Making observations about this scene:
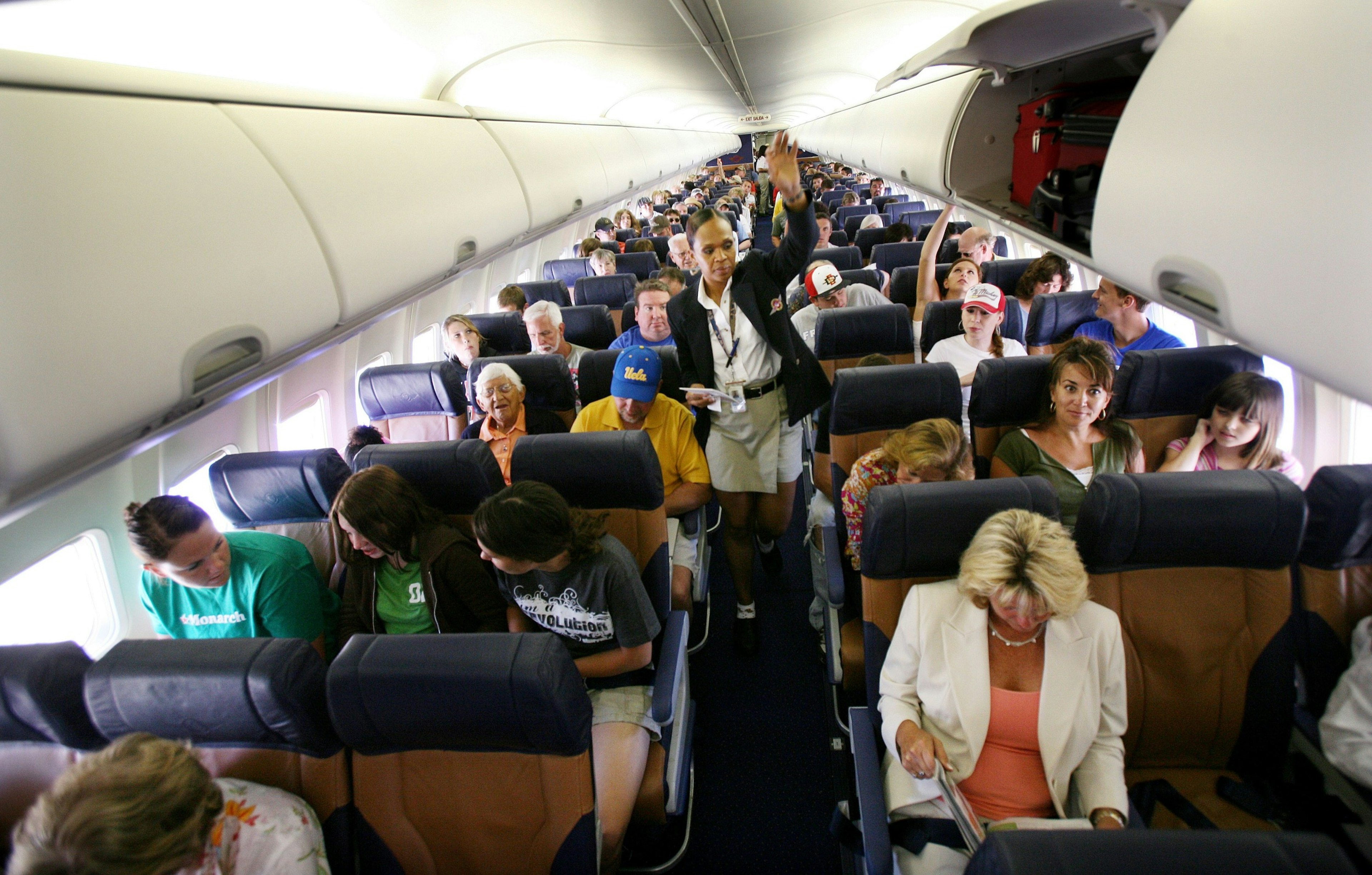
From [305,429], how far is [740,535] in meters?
3.26

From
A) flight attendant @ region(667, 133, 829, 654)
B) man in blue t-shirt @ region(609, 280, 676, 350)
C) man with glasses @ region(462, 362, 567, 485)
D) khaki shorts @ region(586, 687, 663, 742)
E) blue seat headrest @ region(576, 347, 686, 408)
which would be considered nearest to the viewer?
khaki shorts @ region(586, 687, 663, 742)

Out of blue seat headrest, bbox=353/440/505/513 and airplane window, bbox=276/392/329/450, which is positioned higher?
blue seat headrest, bbox=353/440/505/513

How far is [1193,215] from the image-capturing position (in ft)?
4.03

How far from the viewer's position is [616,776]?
7.29ft

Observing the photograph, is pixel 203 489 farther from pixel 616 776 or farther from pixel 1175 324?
pixel 1175 324

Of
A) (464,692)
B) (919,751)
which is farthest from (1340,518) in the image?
→ (464,692)

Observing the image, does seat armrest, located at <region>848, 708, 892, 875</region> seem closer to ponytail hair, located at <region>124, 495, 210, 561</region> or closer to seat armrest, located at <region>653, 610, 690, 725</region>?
seat armrest, located at <region>653, 610, 690, 725</region>

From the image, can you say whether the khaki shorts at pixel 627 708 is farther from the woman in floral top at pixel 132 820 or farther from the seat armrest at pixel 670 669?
the woman in floral top at pixel 132 820

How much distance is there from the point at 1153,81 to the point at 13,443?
7.24 ft

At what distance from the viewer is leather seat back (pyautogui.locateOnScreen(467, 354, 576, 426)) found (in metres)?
3.92

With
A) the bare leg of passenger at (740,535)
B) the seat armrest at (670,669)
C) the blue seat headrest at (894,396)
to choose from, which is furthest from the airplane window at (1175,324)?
the seat armrest at (670,669)

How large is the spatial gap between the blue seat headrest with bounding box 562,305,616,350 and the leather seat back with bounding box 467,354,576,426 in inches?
67.5

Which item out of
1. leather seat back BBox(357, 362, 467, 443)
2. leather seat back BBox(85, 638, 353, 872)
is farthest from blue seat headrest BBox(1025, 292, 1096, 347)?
leather seat back BBox(85, 638, 353, 872)

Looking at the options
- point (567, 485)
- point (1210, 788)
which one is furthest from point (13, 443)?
point (1210, 788)
